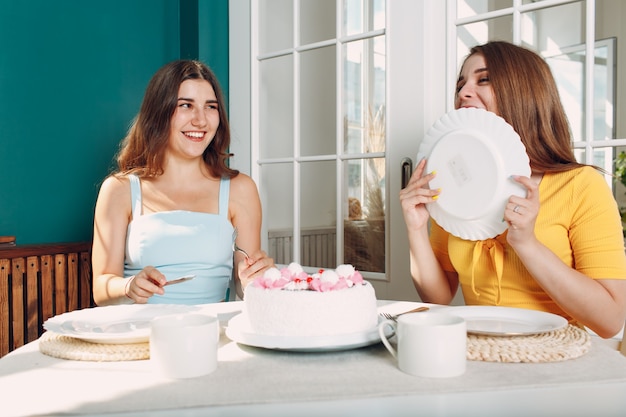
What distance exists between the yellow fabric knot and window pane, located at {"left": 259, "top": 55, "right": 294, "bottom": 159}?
1333 mm

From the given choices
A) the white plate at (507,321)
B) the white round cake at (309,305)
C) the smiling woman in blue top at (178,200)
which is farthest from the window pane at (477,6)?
the white round cake at (309,305)

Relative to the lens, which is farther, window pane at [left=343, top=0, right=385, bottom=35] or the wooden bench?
window pane at [left=343, top=0, right=385, bottom=35]

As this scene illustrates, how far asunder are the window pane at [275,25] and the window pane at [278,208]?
0.54 meters

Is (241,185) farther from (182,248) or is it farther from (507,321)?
(507,321)

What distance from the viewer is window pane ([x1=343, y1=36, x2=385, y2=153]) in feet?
6.95

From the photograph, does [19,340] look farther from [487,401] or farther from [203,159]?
[487,401]

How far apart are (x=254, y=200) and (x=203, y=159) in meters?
0.23

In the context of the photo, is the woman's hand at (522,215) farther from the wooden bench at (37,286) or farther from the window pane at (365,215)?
the wooden bench at (37,286)

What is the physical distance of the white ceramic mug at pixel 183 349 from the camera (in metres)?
0.73

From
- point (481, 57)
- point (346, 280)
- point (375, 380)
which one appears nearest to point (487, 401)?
point (375, 380)

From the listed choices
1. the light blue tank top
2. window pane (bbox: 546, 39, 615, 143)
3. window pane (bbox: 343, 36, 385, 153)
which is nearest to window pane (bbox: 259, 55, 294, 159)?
window pane (bbox: 343, 36, 385, 153)

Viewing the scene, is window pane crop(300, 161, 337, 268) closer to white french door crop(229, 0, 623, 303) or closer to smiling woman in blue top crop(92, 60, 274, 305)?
white french door crop(229, 0, 623, 303)

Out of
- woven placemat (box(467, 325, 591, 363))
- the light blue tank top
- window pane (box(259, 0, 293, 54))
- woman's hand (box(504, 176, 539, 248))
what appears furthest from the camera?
window pane (box(259, 0, 293, 54))

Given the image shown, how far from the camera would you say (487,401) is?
0.67 metres
